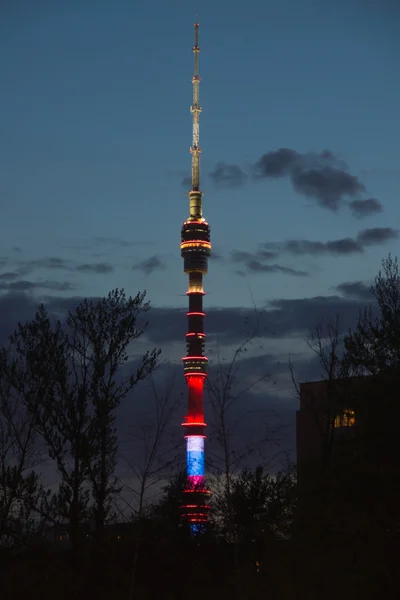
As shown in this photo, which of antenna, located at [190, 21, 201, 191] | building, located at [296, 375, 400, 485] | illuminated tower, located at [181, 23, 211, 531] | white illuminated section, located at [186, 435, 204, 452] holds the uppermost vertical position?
antenna, located at [190, 21, 201, 191]

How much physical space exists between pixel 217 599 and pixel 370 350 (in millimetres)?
10134

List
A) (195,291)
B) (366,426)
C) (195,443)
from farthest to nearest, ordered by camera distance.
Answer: (195,291), (195,443), (366,426)

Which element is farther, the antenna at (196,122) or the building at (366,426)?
the antenna at (196,122)

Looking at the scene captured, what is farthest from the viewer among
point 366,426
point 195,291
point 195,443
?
point 195,291

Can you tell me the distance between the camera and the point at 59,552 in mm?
31438

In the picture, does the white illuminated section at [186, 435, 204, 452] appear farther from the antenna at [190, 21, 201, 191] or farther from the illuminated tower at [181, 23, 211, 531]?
the antenna at [190, 21, 201, 191]

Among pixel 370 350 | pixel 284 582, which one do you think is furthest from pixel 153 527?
pixel 370 350

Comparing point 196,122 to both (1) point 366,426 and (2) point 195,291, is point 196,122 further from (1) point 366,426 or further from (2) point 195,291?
(1) point 366,426

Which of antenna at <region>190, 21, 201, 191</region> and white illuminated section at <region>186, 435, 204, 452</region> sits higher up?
antenna at <region>190, 21, 201, 191</region>

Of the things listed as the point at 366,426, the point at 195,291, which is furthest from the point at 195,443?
the point at 366,426

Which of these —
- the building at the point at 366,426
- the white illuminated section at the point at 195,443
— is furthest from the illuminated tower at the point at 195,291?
the building at the point at 366,426

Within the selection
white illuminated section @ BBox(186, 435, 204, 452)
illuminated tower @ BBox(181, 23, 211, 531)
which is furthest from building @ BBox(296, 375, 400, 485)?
white illuminated section @ BBox(186, 435, 204, 452)

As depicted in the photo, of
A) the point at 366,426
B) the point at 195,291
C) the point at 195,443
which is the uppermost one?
the point at 195,291

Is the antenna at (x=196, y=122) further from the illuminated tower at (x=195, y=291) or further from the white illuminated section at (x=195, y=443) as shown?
the white illuminated section at (x=195, y=443)
